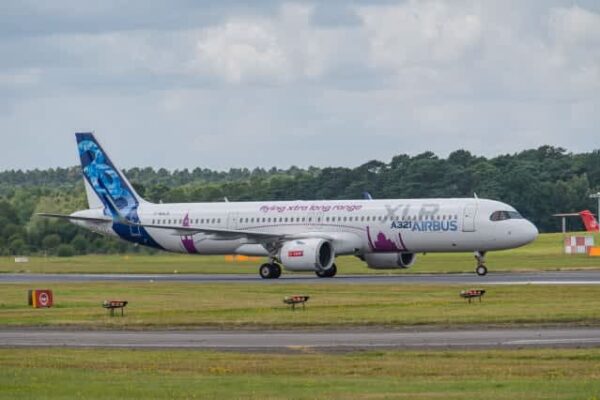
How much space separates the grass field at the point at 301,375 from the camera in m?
27.5

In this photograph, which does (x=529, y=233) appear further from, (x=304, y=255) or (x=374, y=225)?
(x=304, y=255)

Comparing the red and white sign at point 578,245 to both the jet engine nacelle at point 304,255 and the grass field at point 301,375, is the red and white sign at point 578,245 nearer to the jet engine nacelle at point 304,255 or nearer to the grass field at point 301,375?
the jet engine nacelle at point 304,255

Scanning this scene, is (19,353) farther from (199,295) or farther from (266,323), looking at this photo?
(199,295)

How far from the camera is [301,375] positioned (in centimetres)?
3061

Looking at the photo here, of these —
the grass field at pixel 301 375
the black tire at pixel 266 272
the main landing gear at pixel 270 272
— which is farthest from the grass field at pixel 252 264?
the grass field at pixel 301 375

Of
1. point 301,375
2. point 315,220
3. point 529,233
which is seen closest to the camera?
point 301,375

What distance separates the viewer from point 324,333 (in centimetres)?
4106

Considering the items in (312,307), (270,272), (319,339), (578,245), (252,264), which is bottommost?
Answer: (319,339)

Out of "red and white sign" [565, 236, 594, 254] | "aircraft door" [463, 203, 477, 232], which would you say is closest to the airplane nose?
"aircraft door" [463, 203, 477, 232]

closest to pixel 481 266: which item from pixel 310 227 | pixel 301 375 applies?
pixel 310 227

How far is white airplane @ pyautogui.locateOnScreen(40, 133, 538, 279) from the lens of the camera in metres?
72.6

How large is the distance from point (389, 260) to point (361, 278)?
148 inches

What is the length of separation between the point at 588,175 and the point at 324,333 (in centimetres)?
14960

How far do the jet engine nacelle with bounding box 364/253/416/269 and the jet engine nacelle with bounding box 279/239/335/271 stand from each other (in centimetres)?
279
